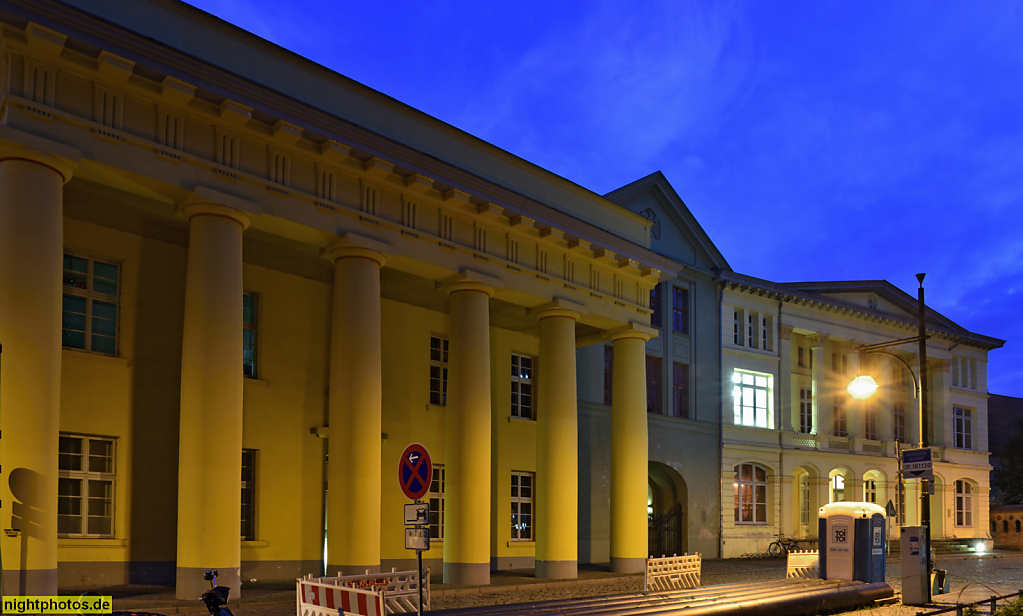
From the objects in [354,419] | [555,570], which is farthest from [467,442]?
[555,570]

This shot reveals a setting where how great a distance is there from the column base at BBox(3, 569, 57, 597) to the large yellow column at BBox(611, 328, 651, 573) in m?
15.8

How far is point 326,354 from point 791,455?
24595 millimetres

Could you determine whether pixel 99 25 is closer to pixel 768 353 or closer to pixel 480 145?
pixel 480 145

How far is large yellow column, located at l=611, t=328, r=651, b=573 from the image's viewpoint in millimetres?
26094

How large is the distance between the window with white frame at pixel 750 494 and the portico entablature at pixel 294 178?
15825mm

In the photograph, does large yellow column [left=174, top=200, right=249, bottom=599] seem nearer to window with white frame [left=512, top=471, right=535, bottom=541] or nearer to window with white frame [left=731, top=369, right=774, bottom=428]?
window with white frame [left=512, top=471, right=535, bottom=541]

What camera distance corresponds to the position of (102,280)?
63.9 feet

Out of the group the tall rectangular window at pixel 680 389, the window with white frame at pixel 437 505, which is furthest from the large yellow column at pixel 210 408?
the tall rectangular window at pixel 680 389

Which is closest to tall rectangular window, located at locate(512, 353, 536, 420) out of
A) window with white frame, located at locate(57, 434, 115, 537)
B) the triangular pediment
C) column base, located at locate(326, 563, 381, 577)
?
the triangular pediment

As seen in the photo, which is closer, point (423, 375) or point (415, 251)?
point (415, 251)

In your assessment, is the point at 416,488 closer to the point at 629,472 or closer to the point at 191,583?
the point at 191,583

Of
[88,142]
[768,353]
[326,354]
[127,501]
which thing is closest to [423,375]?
[326,354]

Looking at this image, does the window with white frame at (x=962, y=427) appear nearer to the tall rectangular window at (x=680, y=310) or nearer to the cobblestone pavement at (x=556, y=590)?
the cobblestone pavement at (x=556, y=590)

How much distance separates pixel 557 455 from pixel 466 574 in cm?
426
